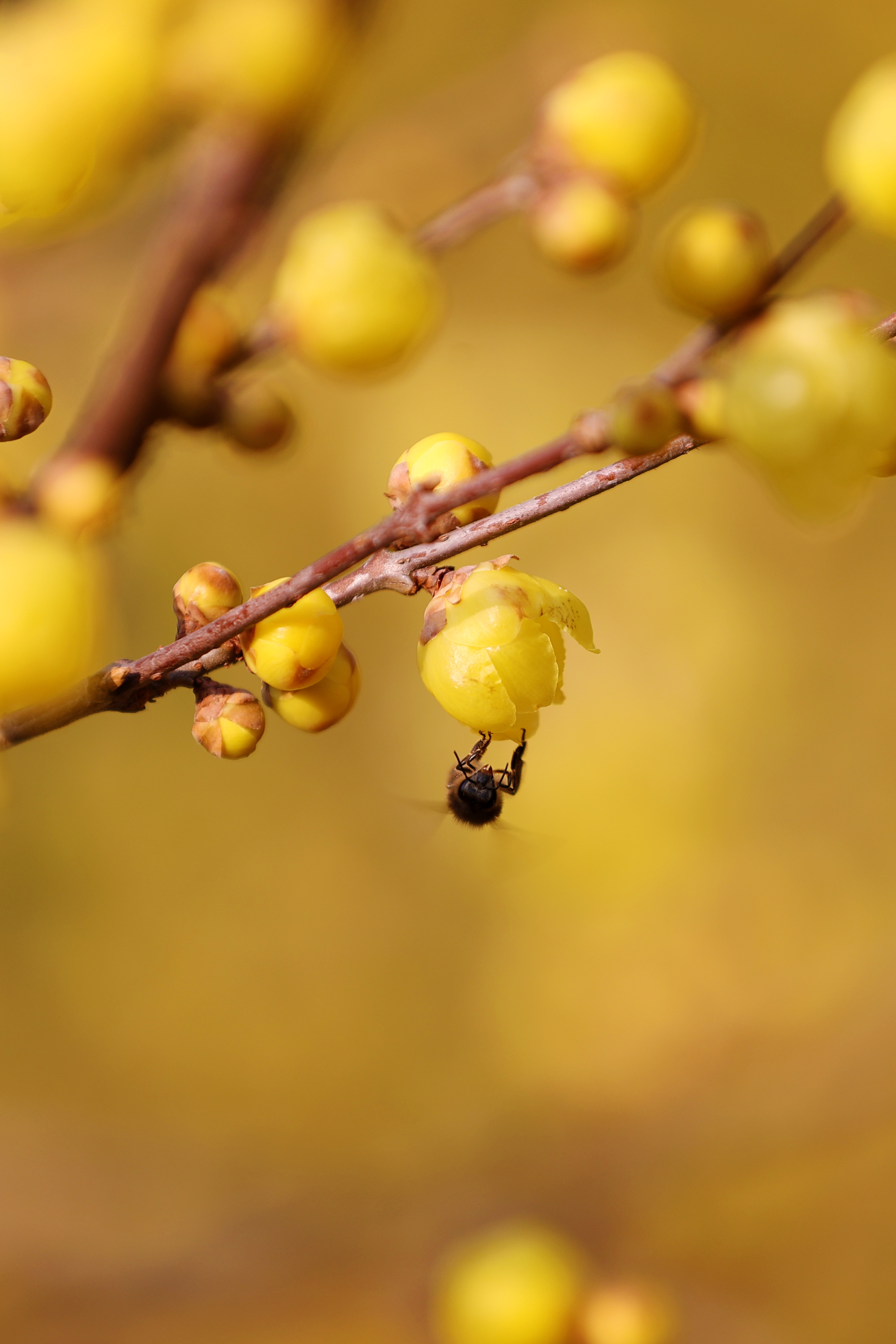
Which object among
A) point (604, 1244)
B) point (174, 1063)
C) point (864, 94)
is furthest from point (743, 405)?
point (174, 1063)

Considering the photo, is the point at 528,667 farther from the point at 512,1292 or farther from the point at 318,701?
the point at 512,1292

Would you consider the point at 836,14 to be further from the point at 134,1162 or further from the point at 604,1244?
the point at 134,1162

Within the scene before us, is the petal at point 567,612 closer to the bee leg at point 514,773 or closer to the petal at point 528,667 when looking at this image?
the petal at point 528,667

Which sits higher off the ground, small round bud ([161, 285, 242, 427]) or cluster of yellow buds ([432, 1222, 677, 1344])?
small round bud ([161, 285, 242, 427])

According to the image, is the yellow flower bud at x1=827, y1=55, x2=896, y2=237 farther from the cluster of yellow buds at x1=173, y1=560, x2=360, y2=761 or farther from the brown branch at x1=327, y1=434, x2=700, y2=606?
the cluster of yellow buds at x1=173, y1=560, x2=360, y2=761

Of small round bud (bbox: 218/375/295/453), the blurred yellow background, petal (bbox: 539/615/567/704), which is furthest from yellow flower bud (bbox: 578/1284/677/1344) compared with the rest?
small round bud (bbox: 218/375/295/453)

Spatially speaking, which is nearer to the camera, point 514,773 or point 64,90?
point 64,90

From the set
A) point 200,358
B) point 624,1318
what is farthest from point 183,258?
point 624,1318
